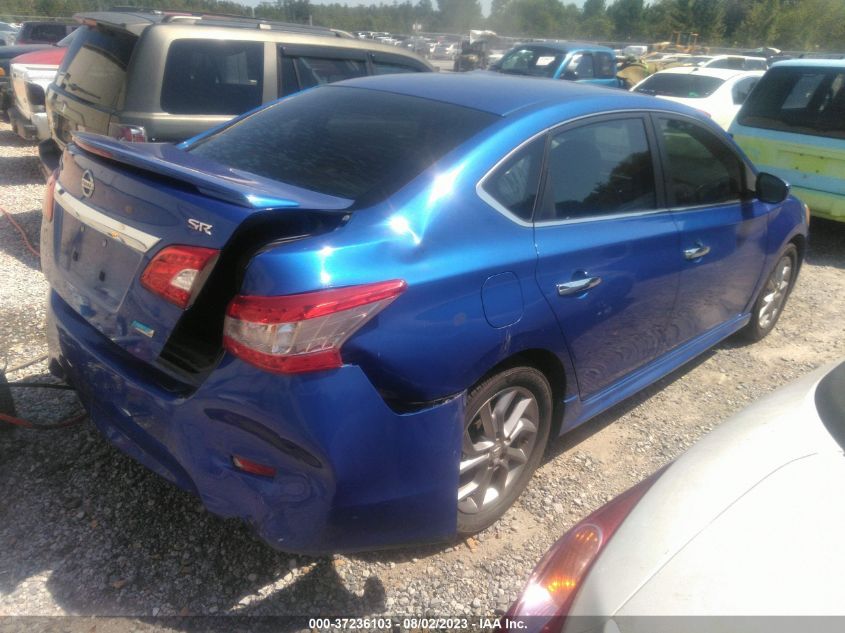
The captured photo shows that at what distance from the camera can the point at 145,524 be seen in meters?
2.53

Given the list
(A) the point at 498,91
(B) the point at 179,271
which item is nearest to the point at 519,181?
(A) the point at 498,91

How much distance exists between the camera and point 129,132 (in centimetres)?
448

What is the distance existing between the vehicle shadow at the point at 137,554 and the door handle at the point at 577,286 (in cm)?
124

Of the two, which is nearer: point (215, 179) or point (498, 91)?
point (215, 179)

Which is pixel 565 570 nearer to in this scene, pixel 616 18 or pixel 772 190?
pixel 772 190

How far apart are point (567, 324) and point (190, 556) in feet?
5.25

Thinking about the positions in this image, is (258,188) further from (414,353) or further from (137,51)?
(137,51)

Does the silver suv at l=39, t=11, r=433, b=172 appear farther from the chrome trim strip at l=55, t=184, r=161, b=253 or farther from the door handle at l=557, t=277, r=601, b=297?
the door handle at l=557, t=277, r=601, b=297

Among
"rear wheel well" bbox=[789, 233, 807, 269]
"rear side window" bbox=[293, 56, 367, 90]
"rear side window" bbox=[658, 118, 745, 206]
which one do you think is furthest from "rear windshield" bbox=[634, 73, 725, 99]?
"rear side window" bbox=[658, 118, 745, 206]

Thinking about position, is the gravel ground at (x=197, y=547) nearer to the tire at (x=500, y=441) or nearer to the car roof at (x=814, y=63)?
the tire at (x=500, y=441)

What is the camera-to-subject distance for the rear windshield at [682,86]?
447 inches

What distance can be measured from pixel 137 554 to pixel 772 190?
357cm

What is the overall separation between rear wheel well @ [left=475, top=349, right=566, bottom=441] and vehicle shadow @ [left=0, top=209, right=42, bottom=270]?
153 inches

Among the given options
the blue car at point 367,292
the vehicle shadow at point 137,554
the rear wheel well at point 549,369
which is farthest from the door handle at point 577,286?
the vehicle shadow at point 137,554
